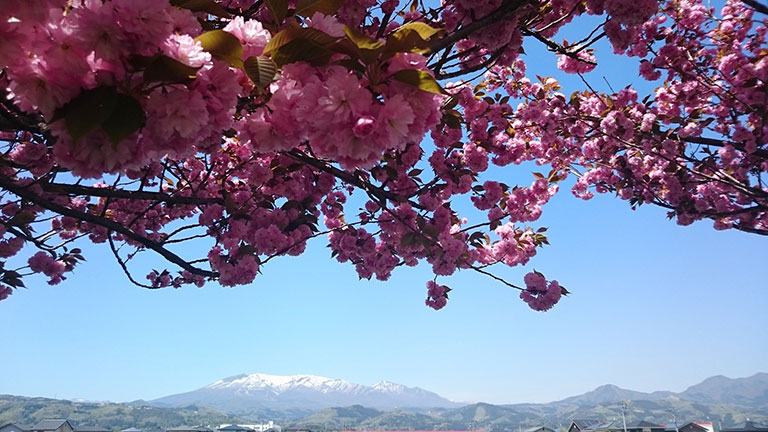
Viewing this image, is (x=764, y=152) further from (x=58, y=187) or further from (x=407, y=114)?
(x=58, y=187)

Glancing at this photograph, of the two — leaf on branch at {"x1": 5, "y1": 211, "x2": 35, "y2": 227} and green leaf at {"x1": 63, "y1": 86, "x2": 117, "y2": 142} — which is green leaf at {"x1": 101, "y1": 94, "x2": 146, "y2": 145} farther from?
leaf on branch at {"x1": 5, "y1": 211, "x2": 35, "y2": 227}

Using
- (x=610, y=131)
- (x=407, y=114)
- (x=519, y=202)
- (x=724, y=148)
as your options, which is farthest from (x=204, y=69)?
(x=724, y=148)

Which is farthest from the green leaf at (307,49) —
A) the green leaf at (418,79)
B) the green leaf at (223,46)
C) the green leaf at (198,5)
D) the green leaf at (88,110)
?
the green leaf at (88,110)

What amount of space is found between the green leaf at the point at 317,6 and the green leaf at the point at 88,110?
67 centimetres

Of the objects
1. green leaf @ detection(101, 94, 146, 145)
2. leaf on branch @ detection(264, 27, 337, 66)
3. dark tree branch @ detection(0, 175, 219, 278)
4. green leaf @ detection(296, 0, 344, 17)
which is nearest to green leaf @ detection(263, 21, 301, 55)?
leaf on branch @ detection(264, 27, 337, 66)

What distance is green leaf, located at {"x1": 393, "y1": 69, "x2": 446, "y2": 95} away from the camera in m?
1.13

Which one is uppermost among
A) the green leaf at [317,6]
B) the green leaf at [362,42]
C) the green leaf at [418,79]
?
the green leaf at [317,6]

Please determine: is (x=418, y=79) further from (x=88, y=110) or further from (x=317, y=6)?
(x=88, y=110)

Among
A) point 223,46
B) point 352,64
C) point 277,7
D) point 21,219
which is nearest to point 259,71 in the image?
point 223,46

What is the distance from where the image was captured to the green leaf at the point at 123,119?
3.14 feet

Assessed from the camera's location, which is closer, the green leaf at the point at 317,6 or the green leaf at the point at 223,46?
the green leaf at the point at 223,46

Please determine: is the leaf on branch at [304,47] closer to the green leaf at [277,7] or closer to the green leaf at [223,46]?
the green leaf at [223,46]

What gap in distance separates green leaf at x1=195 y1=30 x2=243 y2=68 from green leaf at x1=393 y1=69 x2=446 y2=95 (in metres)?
0.43

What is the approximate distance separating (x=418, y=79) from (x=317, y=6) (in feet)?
1.71
